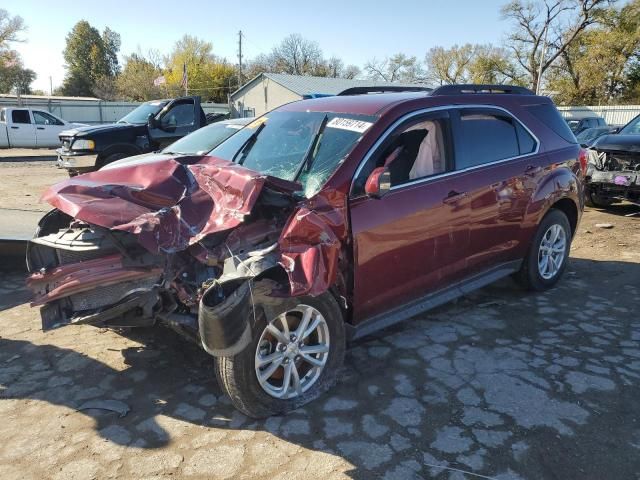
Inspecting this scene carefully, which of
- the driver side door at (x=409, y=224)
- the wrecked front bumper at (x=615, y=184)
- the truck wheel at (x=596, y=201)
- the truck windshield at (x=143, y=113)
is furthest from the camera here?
the truck windshield at (x=143, y=113)

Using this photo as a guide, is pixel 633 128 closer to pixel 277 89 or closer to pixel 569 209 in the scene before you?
pixel 569 209

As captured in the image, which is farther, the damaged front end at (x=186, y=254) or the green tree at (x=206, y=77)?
the green tree at (x=206, y=77)

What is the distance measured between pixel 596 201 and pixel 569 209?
4.82m

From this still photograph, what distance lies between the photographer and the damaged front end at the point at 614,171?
27.5ft

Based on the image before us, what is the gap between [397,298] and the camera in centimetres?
378

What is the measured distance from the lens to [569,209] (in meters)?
5.48

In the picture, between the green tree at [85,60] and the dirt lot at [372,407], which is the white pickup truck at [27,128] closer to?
the dirt lot at [372,407]

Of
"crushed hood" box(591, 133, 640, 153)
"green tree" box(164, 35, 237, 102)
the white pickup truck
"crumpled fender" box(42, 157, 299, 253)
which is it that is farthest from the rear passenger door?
"green tree" box(164, 35, 237, 102)

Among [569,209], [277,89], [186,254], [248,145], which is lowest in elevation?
[569,209]

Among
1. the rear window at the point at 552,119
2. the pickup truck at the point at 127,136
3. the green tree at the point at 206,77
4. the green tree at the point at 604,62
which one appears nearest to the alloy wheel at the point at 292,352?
the rear window at the point at 552,119

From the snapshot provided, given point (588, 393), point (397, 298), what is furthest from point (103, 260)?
point (588, 393)

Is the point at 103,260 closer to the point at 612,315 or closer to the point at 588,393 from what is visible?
the point at 588,393

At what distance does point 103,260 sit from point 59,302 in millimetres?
377

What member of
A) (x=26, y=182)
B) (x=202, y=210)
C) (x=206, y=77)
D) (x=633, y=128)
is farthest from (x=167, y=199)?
(x=206, y=77)
